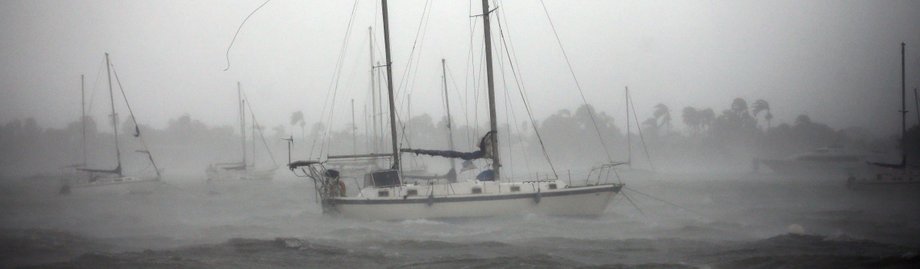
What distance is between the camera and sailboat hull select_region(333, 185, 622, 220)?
23.6 metres

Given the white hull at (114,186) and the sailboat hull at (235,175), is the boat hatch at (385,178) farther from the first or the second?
the sailboat hull at (235,175)

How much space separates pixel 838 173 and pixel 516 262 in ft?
245

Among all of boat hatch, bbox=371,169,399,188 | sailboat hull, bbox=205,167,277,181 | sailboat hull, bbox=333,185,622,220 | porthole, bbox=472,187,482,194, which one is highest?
boat hatch, bbox=371,169,399,188

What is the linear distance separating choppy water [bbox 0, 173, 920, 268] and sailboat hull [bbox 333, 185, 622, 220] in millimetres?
402

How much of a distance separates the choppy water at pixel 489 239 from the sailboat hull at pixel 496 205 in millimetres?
402

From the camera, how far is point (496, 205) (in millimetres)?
23672

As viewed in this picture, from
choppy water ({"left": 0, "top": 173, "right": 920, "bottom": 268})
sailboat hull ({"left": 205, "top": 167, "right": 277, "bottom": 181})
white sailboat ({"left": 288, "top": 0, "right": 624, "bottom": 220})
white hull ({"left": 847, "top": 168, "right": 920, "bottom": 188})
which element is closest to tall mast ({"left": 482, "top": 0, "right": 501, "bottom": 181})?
white sailboat ({"left": 288, "top": 0, "right": 624, "bottom": 220})

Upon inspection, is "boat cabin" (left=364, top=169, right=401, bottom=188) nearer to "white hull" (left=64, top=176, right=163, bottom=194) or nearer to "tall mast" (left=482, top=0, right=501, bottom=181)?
"tall mast" (left=482, top=0, right=501, bottom=181)

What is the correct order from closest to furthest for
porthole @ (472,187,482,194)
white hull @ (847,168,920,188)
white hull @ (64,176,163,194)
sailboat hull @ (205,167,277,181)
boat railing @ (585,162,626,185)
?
1. porthole @ (472,187,482,194)
2. boat railing @ (585,162,626,185)
3. white hull @ (847,168,920,188)
4. white hull @ (64,176,163,194)
5. sailboat hull @ (205,167,277,181)

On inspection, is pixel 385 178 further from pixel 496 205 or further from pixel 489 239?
pixel 489 239

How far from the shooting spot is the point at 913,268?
530 inches

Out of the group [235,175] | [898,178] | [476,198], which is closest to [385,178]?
[476,198]

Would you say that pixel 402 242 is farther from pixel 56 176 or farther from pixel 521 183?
pixel 56 176

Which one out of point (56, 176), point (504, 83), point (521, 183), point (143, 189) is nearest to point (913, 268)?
point (521, 183)
